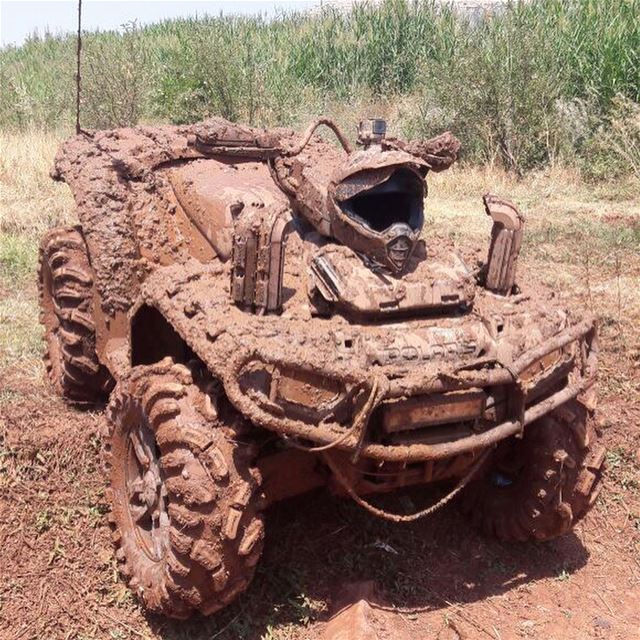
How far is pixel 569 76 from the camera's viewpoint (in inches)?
506

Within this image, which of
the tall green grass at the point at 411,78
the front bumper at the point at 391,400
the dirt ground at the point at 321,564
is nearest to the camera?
the front bumper at the point at 391,400

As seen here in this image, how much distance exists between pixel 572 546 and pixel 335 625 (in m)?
1.44

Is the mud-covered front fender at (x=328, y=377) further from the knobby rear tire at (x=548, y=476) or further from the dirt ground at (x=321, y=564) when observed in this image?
the dirt ground at (x=321, y=564)

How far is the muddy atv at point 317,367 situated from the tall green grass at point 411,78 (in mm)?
8166

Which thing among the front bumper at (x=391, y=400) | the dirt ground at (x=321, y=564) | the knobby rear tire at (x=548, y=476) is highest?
the front bumper at (x=391, y=400)

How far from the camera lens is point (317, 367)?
10.0ft

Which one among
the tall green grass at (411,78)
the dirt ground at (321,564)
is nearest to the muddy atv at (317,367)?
the dirt ground at (321,564)

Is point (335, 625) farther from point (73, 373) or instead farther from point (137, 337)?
point (73, 373)

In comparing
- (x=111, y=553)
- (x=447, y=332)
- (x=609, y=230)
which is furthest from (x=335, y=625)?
(x=609, y=230)

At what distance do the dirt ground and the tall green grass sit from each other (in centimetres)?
735

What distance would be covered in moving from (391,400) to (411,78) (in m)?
12.9

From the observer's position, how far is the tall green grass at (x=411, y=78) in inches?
471

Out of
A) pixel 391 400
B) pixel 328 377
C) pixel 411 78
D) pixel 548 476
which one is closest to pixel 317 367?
pixel 328 377

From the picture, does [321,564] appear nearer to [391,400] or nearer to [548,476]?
[548,476]
